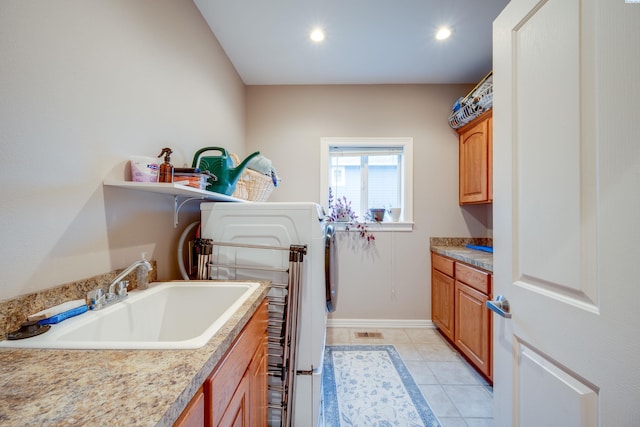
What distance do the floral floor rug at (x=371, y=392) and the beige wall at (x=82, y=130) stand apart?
4.43 ft

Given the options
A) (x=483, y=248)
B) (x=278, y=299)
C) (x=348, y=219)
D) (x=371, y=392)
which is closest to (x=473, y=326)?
(x=483, y=248)

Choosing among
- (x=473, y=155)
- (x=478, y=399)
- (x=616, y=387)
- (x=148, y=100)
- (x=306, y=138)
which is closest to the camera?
(x=616, y=387)

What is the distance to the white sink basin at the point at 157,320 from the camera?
0.59m

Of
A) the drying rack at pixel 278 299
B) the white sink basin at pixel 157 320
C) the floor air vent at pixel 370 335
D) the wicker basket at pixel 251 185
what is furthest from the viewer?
the floor air vent at pixel 370 335

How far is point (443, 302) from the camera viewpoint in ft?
7.50

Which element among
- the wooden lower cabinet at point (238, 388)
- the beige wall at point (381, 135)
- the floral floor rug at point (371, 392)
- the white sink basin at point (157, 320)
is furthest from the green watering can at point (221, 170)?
the floral floor rug at point (371, 392)

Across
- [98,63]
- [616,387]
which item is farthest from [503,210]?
[98,63]

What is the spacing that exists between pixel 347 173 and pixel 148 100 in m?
1.95

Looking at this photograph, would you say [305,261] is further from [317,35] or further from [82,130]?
[317,35]

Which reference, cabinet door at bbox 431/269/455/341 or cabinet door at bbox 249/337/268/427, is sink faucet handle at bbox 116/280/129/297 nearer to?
cabinet door at bbox 249/337/268/427

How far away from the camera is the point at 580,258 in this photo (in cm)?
57

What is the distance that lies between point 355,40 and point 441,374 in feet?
9.00

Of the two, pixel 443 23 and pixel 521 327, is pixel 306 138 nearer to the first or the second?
pixel 443 23

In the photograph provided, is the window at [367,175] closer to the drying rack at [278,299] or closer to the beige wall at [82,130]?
the drying rack at [278,299]
